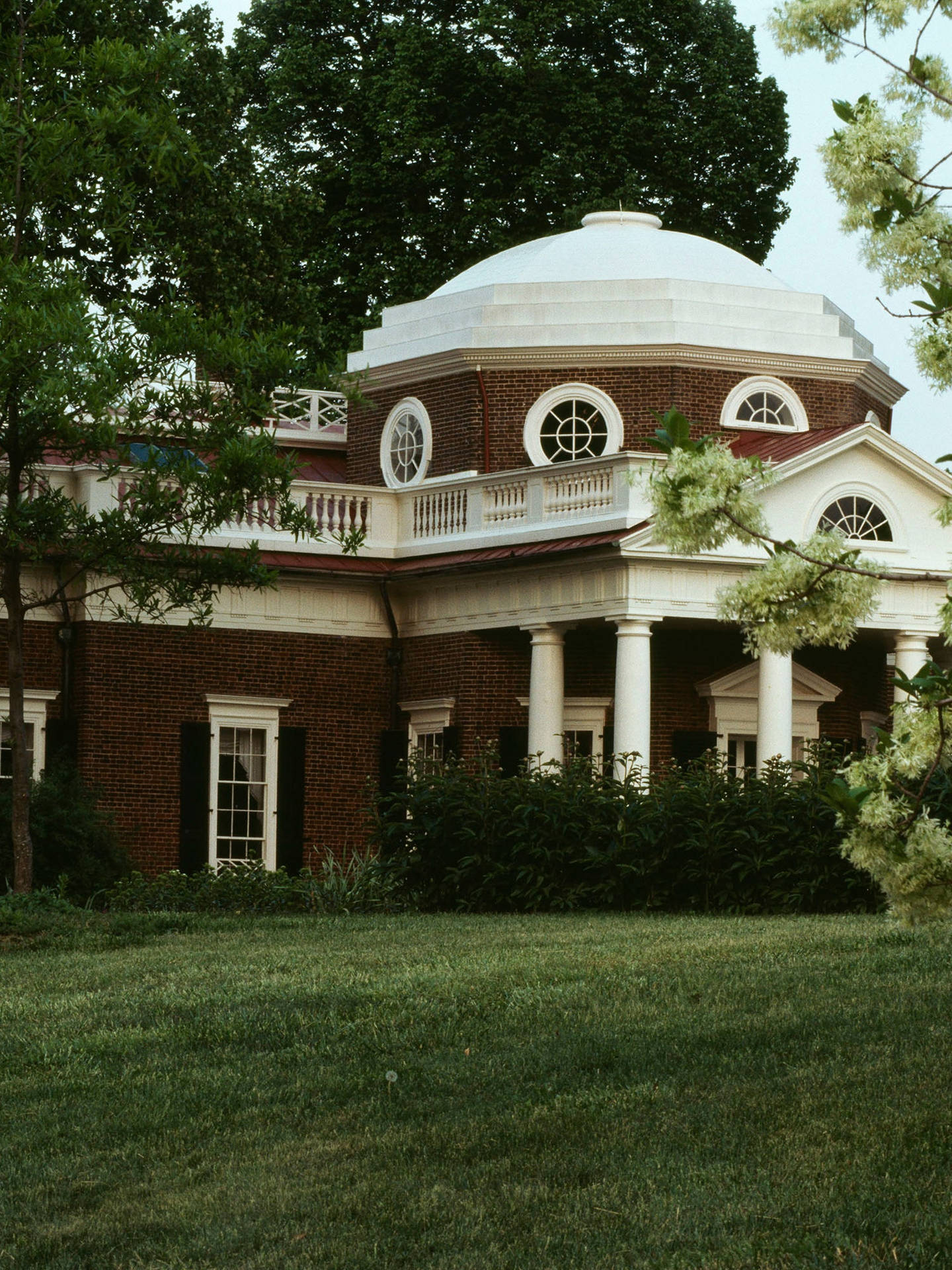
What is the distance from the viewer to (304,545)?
2766cm

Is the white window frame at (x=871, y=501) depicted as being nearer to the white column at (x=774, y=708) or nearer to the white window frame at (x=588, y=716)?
the white column at (x=774, y=708)

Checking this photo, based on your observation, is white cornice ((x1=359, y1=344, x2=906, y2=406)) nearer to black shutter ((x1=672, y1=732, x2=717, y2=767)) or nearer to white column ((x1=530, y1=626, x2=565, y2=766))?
white column ((x1=530, y1=626, x2=565, y2=766))

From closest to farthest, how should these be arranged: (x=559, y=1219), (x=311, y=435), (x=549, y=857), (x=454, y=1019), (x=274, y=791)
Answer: (x=559, y=1219), (x=454, y=1019), (x=549, y=857), (x=274, y=791), (x=311, y=435)

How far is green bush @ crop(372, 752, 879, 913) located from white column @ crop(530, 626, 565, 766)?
17.1ft

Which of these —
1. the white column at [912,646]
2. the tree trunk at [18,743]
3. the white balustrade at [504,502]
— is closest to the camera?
the tree trunk at [18,743]

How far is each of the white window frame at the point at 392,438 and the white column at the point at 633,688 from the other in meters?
5.13

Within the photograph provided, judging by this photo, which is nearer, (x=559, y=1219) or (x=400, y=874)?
(x=559, y=1219)

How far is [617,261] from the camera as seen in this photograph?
30.1m

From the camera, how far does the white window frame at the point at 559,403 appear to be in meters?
28.7

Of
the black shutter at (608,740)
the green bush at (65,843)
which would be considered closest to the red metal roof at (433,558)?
the black shutter at (608,740)

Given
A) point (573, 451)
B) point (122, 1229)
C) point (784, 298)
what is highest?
point (784, 298)

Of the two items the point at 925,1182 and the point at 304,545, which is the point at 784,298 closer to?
the point at 304,545

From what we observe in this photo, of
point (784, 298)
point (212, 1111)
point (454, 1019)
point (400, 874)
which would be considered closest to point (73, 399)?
point (400, 874)

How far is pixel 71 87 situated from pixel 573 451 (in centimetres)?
1216
